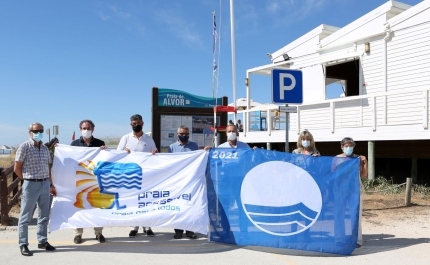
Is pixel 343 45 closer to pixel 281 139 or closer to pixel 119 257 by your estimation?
pixel 281 139

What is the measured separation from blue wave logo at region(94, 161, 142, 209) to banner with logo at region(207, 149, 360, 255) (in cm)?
124

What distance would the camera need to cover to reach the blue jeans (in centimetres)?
536

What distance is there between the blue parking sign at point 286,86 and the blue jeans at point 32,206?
4.04m

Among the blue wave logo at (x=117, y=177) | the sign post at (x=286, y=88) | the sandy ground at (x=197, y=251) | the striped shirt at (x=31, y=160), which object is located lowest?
the sandy ground at (x=197, y=251)

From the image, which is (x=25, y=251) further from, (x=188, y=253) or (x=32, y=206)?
(x=188, y=253)

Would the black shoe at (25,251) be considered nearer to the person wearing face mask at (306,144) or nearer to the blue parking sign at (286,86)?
the person wearing face mask at (306,144)

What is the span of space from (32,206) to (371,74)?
38.1 feet

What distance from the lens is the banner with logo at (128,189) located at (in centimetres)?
585

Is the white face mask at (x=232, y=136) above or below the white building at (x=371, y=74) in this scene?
below

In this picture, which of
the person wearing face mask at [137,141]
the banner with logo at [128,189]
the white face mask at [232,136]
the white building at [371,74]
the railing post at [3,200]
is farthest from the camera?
the white building at [371,74]

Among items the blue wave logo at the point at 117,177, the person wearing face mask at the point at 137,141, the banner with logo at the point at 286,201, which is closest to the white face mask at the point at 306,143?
the banner with logo at the point at 286,201

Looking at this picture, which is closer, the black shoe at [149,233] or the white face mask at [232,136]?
the white face mask at [232,136]

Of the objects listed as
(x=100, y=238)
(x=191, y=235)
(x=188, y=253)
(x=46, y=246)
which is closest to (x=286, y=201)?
(x=188, y=253)

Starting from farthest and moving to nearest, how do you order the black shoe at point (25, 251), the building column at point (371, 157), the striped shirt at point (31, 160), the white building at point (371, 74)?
the building column at point (371, 157), the white building at point (371, 74), the striped shirt at point (31, 160), the black shoe at point (25, 251)
